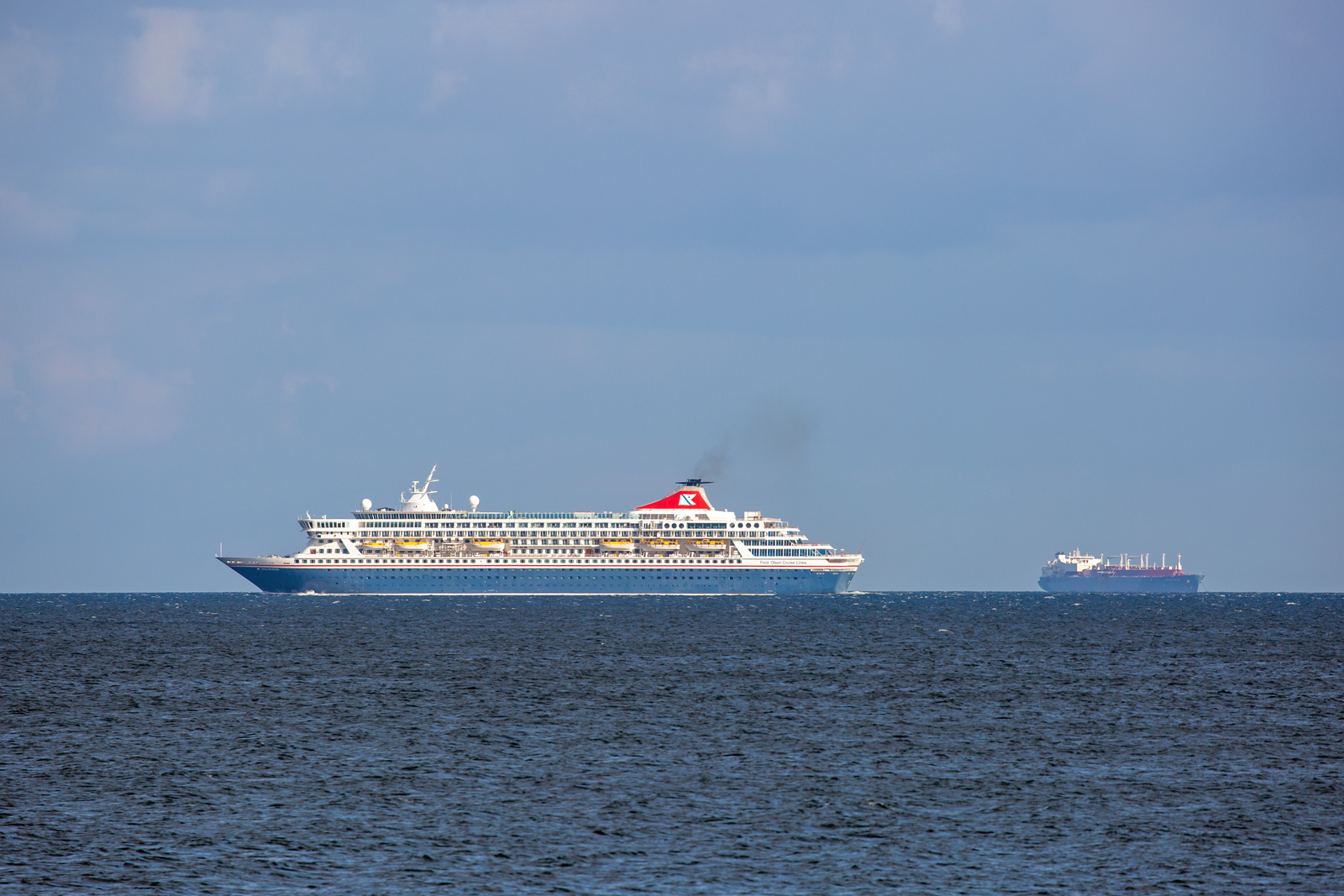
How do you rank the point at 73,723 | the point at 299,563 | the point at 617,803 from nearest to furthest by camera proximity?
the point at 617,803
the point at 73,723
the point at 299,563

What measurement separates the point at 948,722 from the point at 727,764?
11595mm

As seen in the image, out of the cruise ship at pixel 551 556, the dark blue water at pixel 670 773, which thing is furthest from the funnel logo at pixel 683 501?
the dark blue water at pixel 670 773

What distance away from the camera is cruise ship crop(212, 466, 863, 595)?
150m

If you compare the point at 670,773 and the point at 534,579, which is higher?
the point at 534,579

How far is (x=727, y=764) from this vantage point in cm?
3738

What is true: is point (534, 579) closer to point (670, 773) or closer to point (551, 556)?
point (551, 556)

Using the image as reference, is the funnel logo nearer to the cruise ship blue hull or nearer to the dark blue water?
the cruise ship blue hull

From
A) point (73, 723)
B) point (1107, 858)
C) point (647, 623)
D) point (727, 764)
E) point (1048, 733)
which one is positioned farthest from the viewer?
point (647, 623)

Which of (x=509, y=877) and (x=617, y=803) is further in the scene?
(x=617, y=803)

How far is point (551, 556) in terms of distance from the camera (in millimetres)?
150375

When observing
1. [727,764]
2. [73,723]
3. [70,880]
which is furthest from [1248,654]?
[70,880]

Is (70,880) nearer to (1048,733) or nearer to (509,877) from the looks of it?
(509,877)

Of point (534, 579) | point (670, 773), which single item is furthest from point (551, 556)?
→ point (670, 773)

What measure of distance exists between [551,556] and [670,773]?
115m
